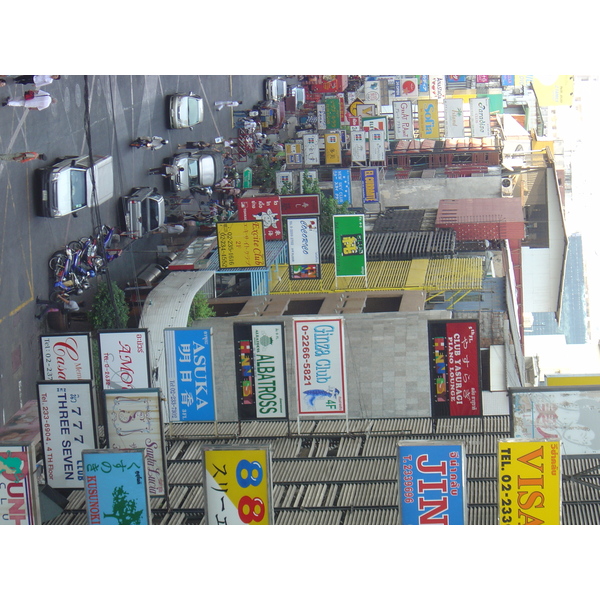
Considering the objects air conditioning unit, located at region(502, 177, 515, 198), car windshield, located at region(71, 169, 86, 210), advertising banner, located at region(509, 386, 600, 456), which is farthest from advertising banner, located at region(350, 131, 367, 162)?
advertising banner, located at region(509, 386, 600, 456)

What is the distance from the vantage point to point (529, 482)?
1184cm

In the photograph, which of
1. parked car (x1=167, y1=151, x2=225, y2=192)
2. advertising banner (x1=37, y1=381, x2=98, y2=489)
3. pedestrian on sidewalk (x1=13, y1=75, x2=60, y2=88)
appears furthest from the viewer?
parked car (x1=167, y1=151, x2=225, y2=192)

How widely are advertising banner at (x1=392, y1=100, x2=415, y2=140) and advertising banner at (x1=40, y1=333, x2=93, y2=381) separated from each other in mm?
21409

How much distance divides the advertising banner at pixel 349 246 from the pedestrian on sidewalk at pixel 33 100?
8103mm

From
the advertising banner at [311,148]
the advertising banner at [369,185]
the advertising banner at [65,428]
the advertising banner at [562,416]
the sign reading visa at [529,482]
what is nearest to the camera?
the sign reading visa at [529,482]

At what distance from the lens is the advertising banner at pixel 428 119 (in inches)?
1369

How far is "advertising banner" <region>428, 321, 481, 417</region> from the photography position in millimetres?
14578

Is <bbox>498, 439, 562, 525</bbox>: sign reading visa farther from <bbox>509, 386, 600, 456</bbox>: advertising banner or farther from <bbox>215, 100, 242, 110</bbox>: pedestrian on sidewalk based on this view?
<bbox>215, 100, 242, 110</bbox>: pedestrian on sidewalk

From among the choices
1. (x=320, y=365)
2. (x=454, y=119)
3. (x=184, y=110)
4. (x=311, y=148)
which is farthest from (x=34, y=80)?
(x=454, y=119)

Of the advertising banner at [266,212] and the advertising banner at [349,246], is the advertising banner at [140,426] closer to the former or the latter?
the advertising banner at [349,246]

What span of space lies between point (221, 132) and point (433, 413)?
22.6 m

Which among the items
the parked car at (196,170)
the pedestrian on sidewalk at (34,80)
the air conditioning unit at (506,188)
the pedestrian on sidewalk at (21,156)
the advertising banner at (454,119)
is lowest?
the air conditioning unit at (506,188)

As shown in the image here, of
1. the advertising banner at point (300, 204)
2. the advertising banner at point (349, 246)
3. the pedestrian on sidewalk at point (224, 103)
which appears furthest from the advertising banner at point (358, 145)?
the advertising banner at point (349, 246)

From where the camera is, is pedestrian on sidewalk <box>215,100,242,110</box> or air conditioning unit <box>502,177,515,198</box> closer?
pedestrian on sidewalk <box>215,100,242,110</box>
